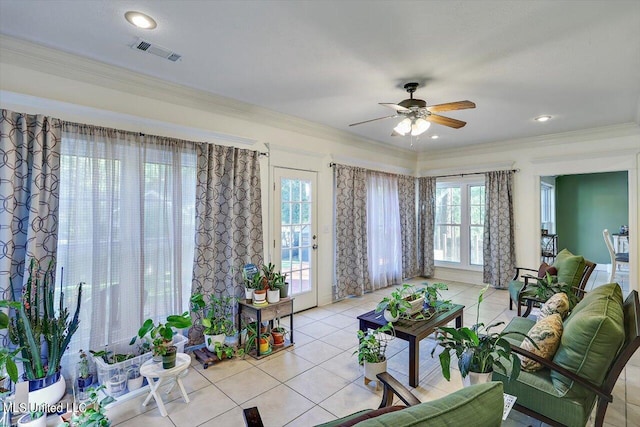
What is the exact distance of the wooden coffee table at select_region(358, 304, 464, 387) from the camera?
100 inches

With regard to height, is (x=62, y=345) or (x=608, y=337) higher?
(x=608, y=337)

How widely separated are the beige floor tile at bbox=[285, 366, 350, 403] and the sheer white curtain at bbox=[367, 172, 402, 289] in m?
2.81

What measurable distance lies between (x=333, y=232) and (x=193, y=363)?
2662 millimetres

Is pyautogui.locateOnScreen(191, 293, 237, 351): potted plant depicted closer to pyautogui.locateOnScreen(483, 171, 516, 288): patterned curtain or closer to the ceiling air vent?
the ceiling air vent

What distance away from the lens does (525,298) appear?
368cm

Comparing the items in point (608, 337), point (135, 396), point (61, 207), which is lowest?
point (135, 396)

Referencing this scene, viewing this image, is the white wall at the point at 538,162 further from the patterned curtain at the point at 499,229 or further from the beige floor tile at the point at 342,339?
the beige floor tile at the point at 342,339

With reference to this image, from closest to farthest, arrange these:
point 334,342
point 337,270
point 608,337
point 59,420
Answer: point 608,337
point 59,420
point 334,342
point 337,270

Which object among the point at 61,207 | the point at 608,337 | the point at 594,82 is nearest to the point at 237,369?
the point at 61,207

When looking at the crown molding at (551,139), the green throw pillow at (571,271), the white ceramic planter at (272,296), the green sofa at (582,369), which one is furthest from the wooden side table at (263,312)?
the crown molding at (551,139)

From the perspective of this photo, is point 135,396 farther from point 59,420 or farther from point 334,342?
point 334,342

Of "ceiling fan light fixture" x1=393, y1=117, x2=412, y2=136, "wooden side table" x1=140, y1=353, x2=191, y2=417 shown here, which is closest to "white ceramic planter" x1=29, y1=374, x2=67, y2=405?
"wooden side table" x1=140, y1=353, x2=191, y2=417

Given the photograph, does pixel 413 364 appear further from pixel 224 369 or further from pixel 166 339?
pixel 166 339

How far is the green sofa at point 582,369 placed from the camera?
1.66 meters
